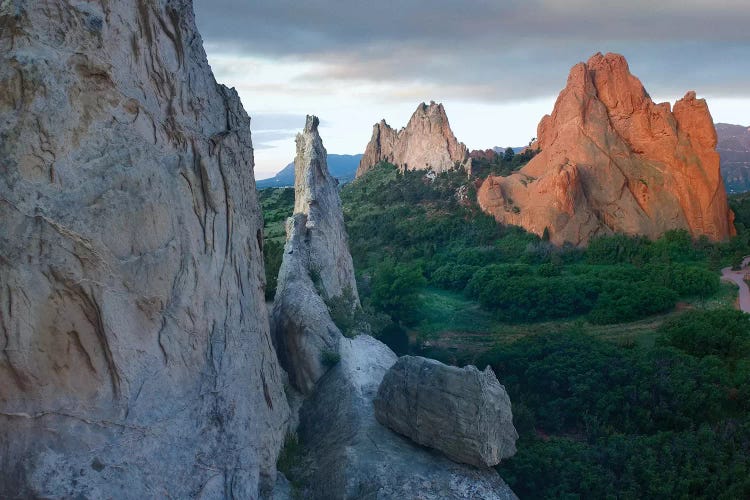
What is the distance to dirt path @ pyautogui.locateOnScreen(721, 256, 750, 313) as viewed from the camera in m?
26.3

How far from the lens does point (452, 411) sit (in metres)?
10.5

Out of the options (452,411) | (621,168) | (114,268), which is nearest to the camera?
(114,268)

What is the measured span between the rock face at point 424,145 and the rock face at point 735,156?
176ft

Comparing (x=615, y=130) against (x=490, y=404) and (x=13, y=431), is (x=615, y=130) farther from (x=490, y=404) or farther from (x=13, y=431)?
(x=13, y=431)

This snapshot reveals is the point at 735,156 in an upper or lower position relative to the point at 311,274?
upper

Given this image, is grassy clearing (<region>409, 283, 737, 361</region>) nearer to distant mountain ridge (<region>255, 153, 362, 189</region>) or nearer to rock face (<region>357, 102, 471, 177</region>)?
rock face (<region>357, 102, 471, 177</region>)

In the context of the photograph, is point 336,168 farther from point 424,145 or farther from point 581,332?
point 581,332

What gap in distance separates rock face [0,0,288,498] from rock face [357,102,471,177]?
139 feet

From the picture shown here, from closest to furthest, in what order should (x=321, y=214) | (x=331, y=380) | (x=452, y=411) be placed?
(x=452, y=411) < (x=331, y=380) < (x=321, y=214)

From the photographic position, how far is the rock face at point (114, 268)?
7.23 m

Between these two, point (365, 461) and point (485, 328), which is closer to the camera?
point (365, 461)

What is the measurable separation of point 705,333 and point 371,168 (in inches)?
1891

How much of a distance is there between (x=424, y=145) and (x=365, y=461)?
49307 mm

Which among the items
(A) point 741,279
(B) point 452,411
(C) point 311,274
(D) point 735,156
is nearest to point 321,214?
(C) point 311,274
